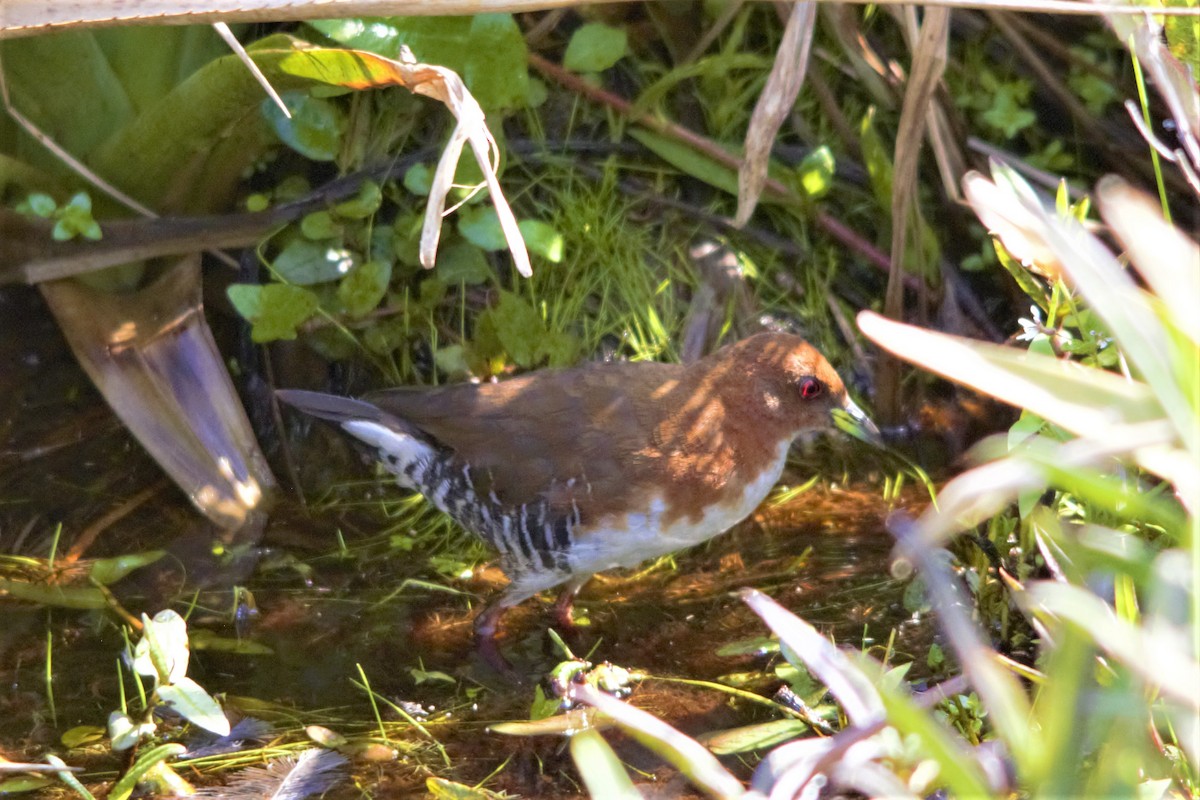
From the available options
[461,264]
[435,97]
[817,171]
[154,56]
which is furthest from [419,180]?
[817,171]

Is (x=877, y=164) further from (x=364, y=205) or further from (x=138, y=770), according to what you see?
(x=138, y=770)

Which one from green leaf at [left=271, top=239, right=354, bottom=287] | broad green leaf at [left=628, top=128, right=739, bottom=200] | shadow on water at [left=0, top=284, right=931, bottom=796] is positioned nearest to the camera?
shadow on water at [left=0, top=284, right=931, bottom=796]

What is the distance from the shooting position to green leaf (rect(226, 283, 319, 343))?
10.8 ft

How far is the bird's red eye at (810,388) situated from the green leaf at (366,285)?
1.18 metres

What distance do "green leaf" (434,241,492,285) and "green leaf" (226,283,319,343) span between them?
1.40 feet

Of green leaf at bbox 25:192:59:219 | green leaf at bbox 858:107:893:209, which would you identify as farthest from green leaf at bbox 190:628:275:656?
green leaf at bbox 858:107:893:209

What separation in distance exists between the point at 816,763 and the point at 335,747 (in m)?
1.60

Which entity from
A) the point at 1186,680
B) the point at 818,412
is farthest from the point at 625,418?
the point at 1186,680

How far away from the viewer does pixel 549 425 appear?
3068 millimetres

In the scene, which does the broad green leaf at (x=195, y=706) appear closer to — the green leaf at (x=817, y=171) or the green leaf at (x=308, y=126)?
the green leaf at (x=308, y=126)

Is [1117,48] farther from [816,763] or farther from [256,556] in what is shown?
[816,763]

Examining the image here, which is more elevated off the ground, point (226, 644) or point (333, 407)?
point (333, 407)

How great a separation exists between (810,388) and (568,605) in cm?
85

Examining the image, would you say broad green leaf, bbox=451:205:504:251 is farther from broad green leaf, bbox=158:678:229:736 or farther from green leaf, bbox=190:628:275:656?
broad green leaf, bbox=158:678:229:736
